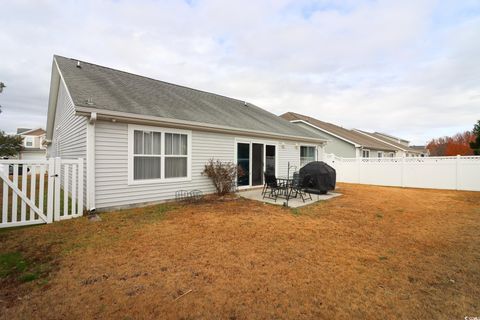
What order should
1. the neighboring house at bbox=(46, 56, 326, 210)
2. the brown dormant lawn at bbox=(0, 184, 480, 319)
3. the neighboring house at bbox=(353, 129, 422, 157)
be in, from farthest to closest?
the neighboring house at bbox=(353, 129, 422, 157), the neighboring house at bbox=(46, 56, 326, 210), the brown dormant lawn at bbox=(0, 184, 480, 319)

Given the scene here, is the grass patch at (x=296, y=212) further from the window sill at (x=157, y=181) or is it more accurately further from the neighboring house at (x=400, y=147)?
the neighboring house at (x=400, y=147)

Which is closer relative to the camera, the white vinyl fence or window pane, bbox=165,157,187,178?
window pane, bbox=165,157,187,178

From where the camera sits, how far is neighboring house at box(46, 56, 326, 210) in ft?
19.5

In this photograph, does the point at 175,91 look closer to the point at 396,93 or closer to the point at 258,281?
the point at 258,281

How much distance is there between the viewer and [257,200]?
7.78 m

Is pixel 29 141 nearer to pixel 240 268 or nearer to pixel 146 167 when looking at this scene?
pixel 146 167

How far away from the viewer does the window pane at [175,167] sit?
23.7 feet

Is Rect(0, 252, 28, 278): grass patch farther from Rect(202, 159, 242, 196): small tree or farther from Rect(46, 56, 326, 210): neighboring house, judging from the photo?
Rect(202, 159, 242, 196): small tree

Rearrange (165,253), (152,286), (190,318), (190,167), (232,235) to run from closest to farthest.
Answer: (190,318) → (152,286) → (165,253) → (232,235) → (190,167)

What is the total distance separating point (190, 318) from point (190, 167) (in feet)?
19.4

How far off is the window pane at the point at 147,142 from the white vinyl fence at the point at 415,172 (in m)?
12.3

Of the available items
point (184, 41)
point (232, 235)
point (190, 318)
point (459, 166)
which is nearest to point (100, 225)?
point (232, 235)

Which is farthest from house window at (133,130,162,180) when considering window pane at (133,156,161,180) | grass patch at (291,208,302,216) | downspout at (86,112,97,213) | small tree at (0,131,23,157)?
small tree at (0,131,23,157)

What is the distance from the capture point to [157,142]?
696 cm
